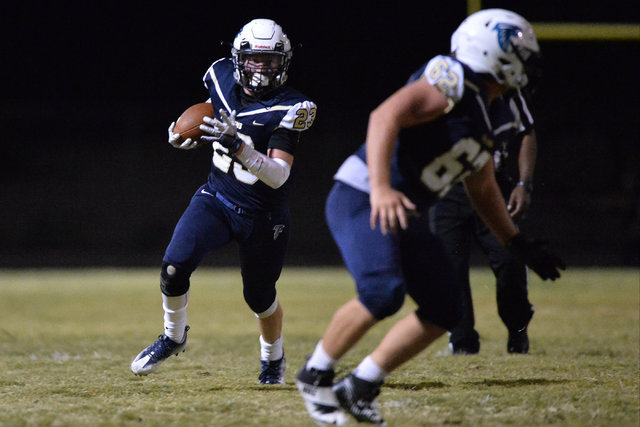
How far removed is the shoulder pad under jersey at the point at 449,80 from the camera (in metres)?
2.54

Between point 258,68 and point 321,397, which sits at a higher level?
point 258,68

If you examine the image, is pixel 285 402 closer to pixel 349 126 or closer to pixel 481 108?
pixel 481 108

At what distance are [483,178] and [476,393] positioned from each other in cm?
96

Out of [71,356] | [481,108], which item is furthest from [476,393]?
[71,356]

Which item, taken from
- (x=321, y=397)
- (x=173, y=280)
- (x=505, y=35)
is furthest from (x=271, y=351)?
(x=505, y=35)

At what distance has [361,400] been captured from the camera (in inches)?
105

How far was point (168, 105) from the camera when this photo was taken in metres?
19.8

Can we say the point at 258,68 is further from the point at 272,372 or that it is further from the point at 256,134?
the point at 272,372

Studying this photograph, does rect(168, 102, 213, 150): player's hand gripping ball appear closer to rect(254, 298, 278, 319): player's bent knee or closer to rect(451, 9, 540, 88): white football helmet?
rect(254, 298, 278, 319): player's bent knee

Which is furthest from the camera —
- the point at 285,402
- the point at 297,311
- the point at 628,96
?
the point at 628,96

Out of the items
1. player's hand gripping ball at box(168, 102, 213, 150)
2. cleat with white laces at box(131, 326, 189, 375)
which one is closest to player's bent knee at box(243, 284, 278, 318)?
cleat with white laces at box(131, 326, 189, 375)

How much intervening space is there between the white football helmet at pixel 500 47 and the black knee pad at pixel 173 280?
1504mm

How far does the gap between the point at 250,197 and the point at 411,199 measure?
112 cm

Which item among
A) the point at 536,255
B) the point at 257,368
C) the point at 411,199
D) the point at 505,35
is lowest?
the point at 257,368
